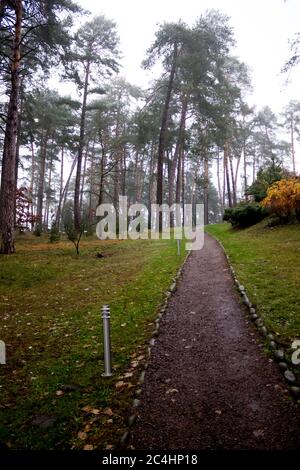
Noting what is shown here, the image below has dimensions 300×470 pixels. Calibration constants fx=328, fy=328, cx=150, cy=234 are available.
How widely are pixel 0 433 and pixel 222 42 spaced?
24595mm

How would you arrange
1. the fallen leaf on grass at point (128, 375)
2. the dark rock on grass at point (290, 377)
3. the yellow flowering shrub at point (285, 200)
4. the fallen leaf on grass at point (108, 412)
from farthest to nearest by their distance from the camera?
the yellow flowering shrub at point (285, 200) → the fallen leaf on grass at point (128, 375) → the dark rock on grass at point (290, 377) → the fallen leaf on grass at point (108, 412)

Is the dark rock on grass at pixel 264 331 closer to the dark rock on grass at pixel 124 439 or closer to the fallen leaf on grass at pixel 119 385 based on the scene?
the fallen leaf on grass at pixel 119 385

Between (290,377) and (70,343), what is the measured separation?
3743 mm

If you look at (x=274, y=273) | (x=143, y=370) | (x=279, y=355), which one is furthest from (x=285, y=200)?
(x=143, y=370)

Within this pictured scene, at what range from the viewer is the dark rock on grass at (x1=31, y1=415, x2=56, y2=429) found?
3.85m

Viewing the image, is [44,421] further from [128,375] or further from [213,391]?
[213,391]

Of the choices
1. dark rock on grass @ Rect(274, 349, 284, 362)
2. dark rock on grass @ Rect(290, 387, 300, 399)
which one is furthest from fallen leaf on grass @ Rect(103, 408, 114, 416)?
dark rock on grass @ Rect(274, 349, 284, 362)

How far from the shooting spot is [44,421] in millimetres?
3938

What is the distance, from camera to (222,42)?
22.0m

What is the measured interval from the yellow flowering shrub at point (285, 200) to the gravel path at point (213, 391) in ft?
31.7

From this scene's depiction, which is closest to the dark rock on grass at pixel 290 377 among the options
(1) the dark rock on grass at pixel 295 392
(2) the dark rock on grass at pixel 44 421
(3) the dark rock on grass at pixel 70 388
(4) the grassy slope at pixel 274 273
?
(1) the dark rock on grass at pixel 295 392

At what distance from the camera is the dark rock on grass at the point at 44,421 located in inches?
152
